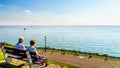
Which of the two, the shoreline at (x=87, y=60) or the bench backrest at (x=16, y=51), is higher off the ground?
the bench backrest at (x=16, y=51)

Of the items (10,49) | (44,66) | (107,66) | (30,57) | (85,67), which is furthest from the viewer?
(107,66)

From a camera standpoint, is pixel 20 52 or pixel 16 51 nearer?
pixel 20 52

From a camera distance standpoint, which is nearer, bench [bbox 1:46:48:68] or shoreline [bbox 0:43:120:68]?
bench [bbox 1:46:48:68]

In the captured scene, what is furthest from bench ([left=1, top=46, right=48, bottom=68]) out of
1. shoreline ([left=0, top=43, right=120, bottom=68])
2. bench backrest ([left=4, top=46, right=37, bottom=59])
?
shoreline ([left=0, top=43, right=120, bottom=68])

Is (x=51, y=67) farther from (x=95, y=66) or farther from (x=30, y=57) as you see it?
(x=95, y=66)

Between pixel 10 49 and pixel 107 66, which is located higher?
pixel 10 49

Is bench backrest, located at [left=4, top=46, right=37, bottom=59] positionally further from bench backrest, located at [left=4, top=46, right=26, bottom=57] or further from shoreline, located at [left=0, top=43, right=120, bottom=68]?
shoreline, located at [left=0, top=43, right=120, bottom=68]

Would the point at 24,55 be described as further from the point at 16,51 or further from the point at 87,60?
the point at 87,60

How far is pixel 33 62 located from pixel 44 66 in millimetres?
1640

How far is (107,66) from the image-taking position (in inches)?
542

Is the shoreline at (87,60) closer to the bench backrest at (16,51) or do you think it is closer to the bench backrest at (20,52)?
the bench backrest at (20,52)

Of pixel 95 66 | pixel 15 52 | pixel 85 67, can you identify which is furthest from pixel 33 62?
pixel 95 66

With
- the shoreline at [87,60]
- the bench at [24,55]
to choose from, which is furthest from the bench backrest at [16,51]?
the shoreline at [87,60]

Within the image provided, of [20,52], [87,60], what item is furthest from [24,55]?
[87,60]
